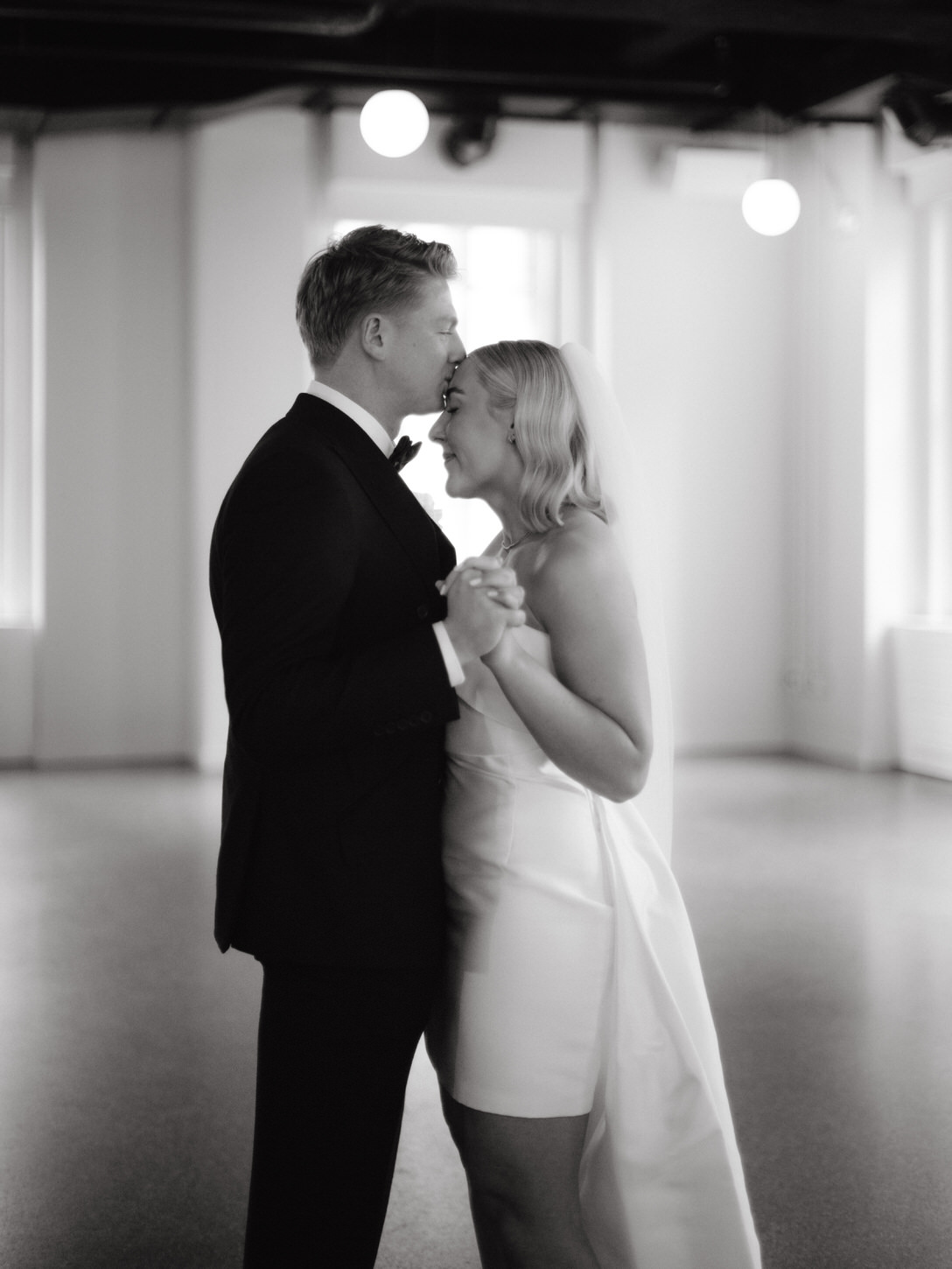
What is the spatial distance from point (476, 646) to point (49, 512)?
7159mm

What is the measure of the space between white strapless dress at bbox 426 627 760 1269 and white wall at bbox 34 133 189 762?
683 cm

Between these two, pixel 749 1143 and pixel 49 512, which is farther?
pixel 49 512

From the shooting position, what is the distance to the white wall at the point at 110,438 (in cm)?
832

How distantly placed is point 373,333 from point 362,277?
0.24ft

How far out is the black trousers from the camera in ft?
5.86

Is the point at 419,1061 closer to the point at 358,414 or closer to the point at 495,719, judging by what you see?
Answer: the point at 495,719

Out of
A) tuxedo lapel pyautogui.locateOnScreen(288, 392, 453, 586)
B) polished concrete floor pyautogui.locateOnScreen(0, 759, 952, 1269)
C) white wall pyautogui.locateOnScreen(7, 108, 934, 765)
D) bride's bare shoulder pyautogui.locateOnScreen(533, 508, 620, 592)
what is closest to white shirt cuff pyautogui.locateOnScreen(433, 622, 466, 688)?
tuxedo lapel pyautogui.locateOnScreen(288, 392, 453, 586)

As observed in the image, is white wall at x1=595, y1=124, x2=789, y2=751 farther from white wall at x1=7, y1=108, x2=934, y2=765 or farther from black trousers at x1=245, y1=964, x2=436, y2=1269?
black trousers at x1=245, y1=964, x2=436, y2=1269

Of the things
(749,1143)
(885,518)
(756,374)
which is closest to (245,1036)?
(749,1143)

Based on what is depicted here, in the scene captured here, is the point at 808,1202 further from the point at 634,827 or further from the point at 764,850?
the point at 764,850

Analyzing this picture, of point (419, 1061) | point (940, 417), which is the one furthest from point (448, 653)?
point (940, 417)

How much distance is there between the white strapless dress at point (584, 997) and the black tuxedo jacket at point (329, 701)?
0.24 ft

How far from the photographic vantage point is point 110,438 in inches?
332

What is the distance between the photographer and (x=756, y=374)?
9.22 meters
